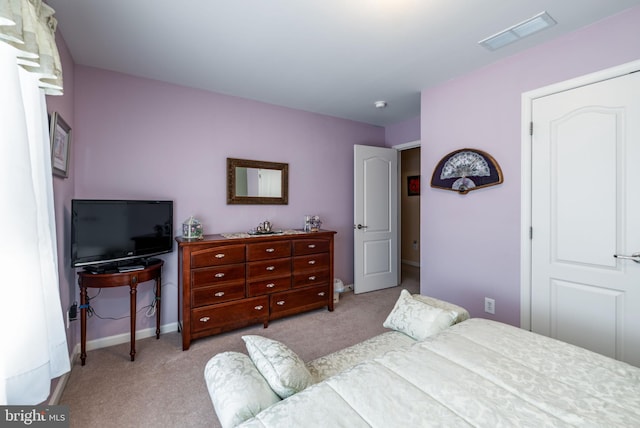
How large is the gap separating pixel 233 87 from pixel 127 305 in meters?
2.39

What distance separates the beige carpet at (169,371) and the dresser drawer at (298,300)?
0.37 ft

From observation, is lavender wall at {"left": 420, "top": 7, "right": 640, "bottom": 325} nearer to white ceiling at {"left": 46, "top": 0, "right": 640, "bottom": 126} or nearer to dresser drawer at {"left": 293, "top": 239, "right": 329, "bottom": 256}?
white ceiling at {"left": 46, "top": 0, "right": 640, "bottom": 126}

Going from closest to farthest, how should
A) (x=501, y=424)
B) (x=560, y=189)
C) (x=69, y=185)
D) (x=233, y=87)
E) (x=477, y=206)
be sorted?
(x=501, y=424) < (x=560, y=189) < (x=69, y=185) < (x=477, y=206) < (x=233, y=87)

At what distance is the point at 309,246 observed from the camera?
10.6 ft

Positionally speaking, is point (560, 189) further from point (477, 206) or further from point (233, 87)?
point (233, 87)

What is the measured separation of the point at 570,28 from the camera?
2.01 m

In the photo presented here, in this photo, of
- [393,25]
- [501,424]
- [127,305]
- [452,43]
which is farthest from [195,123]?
[501,424]

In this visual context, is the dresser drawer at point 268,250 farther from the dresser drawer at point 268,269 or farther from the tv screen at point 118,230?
the tv screen at point 118,230

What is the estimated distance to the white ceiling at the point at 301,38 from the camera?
1.77m

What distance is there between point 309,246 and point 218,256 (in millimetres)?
1004

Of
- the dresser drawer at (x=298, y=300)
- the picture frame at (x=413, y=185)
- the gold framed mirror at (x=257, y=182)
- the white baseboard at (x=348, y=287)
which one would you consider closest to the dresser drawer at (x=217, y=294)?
the dresser drawer at (x=298, y=300)

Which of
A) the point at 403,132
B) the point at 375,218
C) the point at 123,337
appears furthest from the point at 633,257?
the point at 123,337

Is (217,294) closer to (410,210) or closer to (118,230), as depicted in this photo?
(118,230)

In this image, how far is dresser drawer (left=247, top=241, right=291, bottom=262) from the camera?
9.28ft
